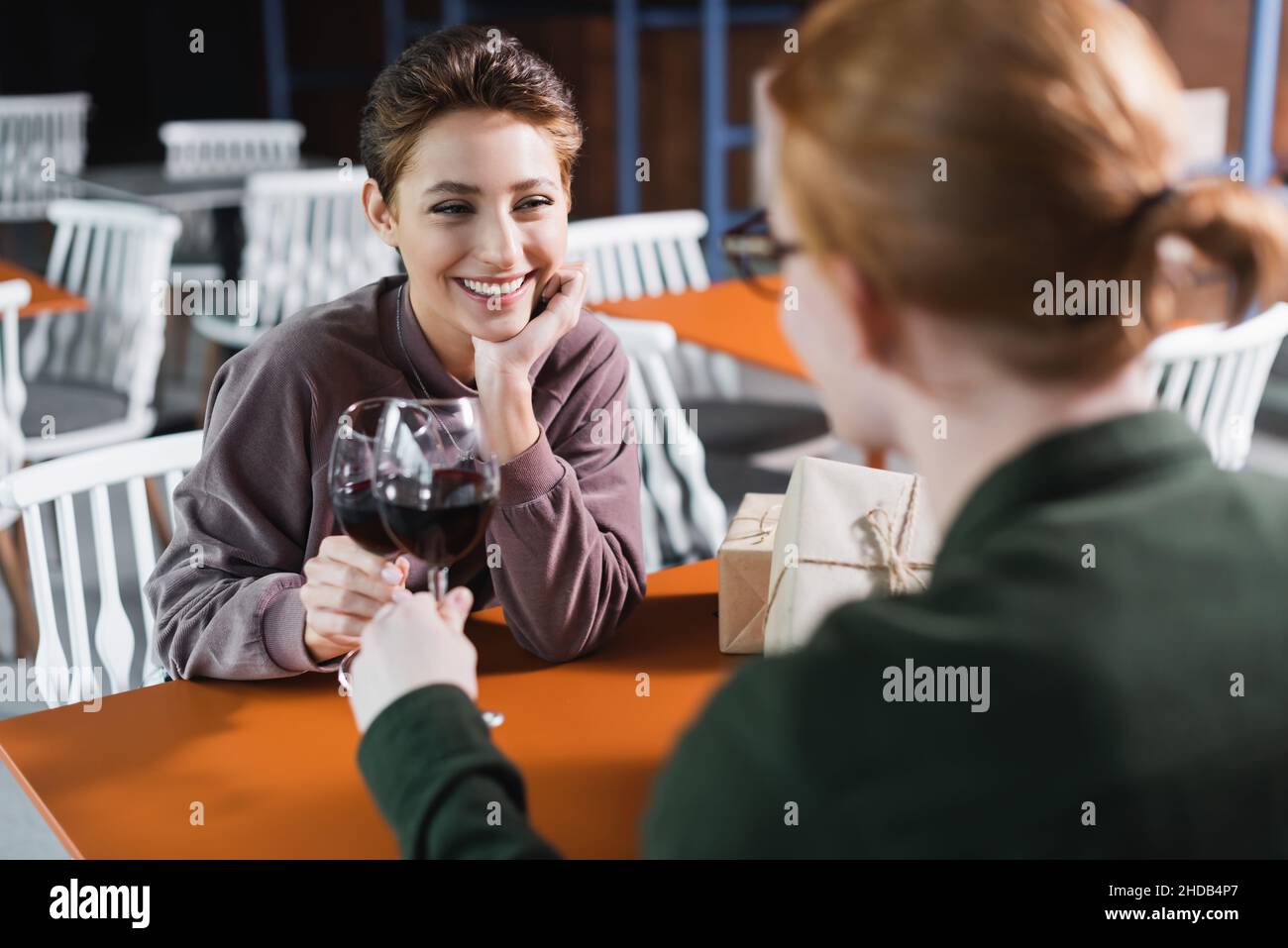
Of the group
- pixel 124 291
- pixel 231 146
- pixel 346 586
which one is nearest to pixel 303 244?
pixel 124 291

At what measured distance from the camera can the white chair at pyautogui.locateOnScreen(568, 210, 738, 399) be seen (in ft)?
11.6

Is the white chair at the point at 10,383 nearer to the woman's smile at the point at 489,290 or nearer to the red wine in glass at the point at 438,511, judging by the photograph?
the woman's smile at the point at 489,290

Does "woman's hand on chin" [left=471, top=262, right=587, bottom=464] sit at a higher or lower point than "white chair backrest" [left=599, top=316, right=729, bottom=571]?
higher

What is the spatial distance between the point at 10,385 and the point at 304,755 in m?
2.12

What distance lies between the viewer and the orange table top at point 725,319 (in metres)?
2.79

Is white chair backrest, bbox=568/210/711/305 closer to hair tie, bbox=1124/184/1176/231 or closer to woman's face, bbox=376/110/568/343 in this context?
woman's face, bbox=376/110/568/343

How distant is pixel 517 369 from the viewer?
1.40 m

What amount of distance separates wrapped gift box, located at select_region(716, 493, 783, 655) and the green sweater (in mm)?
607
